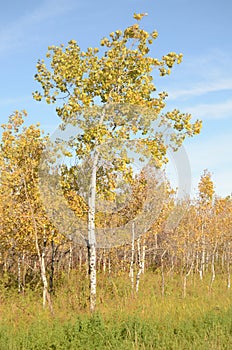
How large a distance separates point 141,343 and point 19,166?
1025cm

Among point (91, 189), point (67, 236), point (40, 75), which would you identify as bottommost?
point (67, 236)

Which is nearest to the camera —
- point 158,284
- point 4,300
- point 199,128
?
point 199,128

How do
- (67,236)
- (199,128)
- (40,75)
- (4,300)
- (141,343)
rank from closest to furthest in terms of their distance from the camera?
(141,343), (199,128), (40,75), (67,236), (4,300)

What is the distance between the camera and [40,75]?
18.2 meters

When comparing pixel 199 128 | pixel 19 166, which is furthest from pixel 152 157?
pixel 19 166

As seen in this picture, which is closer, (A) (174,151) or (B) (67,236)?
(A) (174,151)

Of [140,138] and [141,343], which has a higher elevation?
[140,138]

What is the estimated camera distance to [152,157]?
17.3m

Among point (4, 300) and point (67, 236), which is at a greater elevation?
point (67, 236)

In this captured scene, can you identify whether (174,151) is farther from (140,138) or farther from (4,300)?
(4,300)

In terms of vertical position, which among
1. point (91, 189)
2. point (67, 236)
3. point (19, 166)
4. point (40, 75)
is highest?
point (40, 75)

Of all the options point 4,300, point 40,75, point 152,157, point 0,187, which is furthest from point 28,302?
point 40,75

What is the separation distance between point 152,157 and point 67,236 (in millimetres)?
6132

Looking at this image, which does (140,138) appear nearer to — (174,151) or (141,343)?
(174,151)
